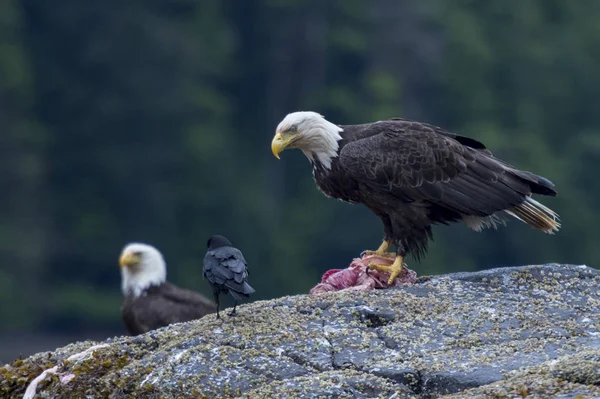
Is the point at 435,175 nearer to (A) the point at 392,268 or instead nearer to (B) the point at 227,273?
(A) the point at 392,268

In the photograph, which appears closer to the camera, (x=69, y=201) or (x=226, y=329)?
(x=226, y=329)

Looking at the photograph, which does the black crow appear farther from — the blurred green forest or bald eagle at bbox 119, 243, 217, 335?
the blurred green forest

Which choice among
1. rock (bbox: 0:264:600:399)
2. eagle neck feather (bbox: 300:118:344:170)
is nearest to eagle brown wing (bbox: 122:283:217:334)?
eagle neck feather (bbox: 300:118:344:170)

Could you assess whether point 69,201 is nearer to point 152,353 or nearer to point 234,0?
point 234,0

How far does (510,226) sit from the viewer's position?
133 ft

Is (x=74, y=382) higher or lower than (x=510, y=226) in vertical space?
lower

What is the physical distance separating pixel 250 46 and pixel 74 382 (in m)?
42.7

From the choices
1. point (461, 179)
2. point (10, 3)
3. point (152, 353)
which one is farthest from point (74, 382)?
point (10, 3)

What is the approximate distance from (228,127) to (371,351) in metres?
39.9

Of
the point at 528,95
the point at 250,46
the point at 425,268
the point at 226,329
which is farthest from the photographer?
the point at 528,95

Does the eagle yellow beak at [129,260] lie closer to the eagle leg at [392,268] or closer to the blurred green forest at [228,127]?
the eagle leg at [392,268]

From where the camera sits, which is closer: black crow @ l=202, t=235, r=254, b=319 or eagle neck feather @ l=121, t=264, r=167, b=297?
black crow @ l=202, t=235, r=254, b=319

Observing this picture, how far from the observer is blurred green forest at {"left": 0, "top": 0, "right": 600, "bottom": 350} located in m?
41.5

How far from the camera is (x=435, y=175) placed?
9.56 m
